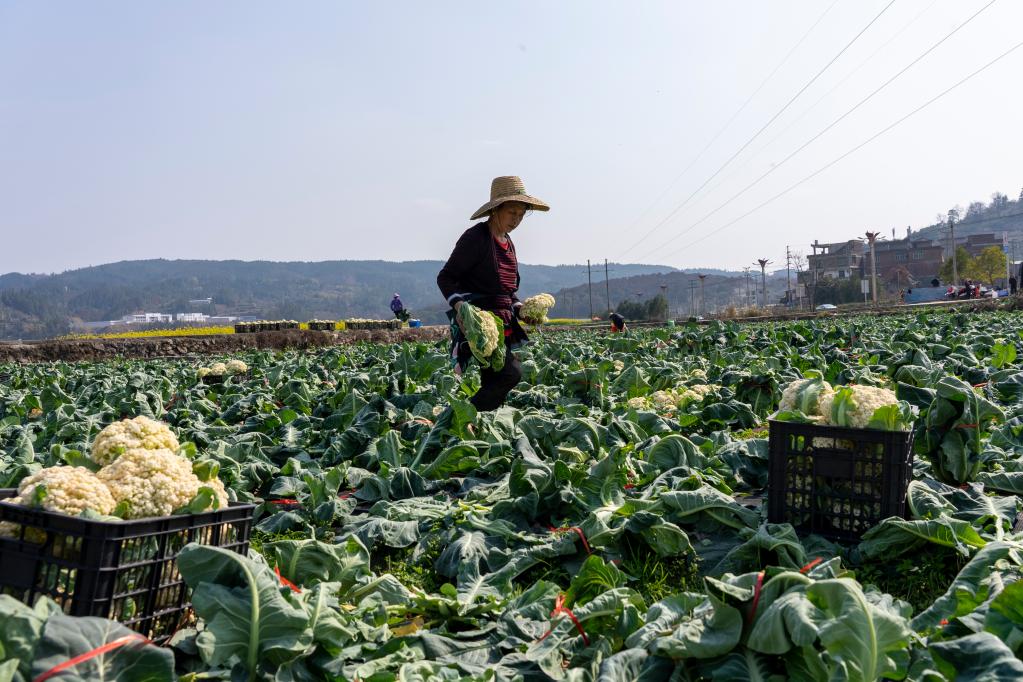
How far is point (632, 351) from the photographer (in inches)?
597

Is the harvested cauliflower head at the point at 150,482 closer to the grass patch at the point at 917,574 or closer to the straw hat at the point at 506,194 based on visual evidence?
the grass patch at the point at 917,574

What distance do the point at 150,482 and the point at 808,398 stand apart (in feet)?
10.2

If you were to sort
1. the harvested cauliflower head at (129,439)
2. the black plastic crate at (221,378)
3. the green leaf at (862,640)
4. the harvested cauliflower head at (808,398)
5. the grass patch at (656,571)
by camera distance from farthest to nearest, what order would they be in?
1. the black plastic crate at (221,378)
2. the harvested cauliflower head at (808,398)
3. the grass patch at (656,571)
4. the harvested cauliflower head at (129,439)
5. the green leaf at (862,640)

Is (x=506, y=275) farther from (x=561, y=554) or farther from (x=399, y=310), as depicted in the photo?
(x=399, y=310)

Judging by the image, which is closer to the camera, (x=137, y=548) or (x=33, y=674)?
(x=33, y=674)

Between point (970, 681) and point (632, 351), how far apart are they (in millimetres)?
13133

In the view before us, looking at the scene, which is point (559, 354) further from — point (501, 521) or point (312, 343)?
point (312, 343)

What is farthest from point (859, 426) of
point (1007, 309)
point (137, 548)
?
point (1007, 309)

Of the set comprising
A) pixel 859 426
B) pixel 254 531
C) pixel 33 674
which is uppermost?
pixel 859 426

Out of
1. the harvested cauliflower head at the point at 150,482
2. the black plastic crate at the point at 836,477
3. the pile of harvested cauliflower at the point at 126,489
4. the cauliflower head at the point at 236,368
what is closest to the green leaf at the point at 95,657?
the pile of harvested cauliflower at the point at 126,489

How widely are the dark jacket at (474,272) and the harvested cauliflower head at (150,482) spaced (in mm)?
3707

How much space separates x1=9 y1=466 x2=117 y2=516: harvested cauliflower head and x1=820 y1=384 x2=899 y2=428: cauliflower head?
322 cm

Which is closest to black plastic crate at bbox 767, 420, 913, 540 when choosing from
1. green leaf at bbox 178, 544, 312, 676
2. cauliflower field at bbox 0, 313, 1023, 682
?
cauliflower field at bbox 0, 313, 1023, 682

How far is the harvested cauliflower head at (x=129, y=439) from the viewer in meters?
3.49
